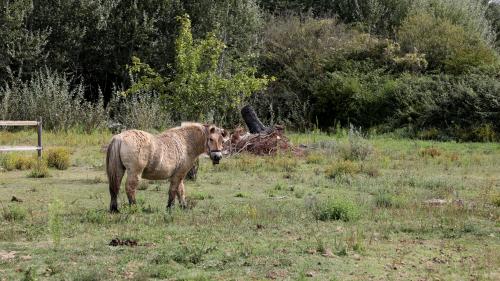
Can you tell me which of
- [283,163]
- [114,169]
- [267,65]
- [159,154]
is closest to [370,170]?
[283,163]

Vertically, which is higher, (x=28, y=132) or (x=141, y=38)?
(x=141, y=38)

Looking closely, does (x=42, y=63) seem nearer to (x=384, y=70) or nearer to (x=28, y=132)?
(x=28, y=132)

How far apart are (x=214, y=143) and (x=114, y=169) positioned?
6.21 feet

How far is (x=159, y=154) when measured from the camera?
471 inches

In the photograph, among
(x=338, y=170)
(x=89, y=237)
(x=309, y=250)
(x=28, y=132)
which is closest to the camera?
(x=309, y=250)

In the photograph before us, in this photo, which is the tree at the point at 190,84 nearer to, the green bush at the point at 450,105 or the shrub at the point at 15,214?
the shrub at the point at 15,214

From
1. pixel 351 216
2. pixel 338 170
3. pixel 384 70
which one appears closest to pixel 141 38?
pixel 384 70

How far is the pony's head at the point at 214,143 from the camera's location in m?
12.4

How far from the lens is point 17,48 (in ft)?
103

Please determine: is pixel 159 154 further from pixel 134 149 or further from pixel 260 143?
pixel 260 143

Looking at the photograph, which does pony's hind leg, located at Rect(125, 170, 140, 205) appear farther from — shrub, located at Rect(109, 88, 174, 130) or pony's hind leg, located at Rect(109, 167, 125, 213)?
shrub, located at Rect(109, 88, 174, 130)

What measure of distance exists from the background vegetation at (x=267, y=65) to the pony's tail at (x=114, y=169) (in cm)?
1443

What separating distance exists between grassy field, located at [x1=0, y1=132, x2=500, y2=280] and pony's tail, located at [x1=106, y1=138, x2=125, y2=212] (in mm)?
320

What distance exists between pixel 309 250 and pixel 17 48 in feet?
84.9
